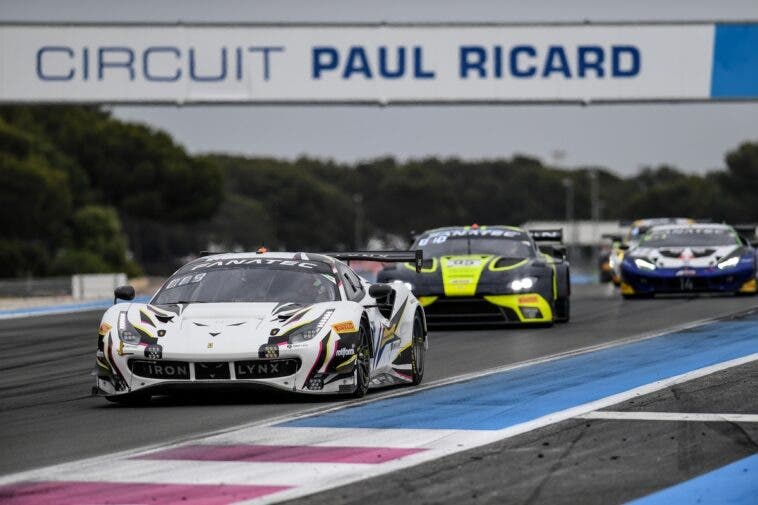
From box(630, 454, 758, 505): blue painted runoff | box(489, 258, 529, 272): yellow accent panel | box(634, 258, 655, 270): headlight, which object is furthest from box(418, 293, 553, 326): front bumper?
box(630, 454, 758, 505): blue painted runoff

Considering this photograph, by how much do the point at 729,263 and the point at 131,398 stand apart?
57.4 feet

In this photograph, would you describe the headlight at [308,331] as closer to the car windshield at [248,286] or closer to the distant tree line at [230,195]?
the car windshield at [248,286]

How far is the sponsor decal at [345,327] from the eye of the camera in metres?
11.8

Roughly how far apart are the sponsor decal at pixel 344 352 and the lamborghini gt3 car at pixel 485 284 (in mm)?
8595

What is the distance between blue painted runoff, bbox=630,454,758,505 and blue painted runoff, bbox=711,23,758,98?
2865 cm

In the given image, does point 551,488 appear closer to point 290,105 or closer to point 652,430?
point 652,430

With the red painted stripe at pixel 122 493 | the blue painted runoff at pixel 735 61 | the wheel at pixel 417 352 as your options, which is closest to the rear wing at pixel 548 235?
the wheel at pixel 417 352

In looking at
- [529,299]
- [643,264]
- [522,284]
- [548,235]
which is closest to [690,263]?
[643,264]

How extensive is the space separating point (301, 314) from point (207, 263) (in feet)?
4.97

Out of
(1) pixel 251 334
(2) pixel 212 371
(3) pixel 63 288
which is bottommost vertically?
(3) pixel 63 288

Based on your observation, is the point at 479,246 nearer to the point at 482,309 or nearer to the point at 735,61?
the point at 482,309

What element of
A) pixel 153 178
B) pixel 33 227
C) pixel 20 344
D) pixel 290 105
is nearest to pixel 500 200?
pixel 153 178

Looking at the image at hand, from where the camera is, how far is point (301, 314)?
1191 centimetres

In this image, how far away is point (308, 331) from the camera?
11.7 metres
